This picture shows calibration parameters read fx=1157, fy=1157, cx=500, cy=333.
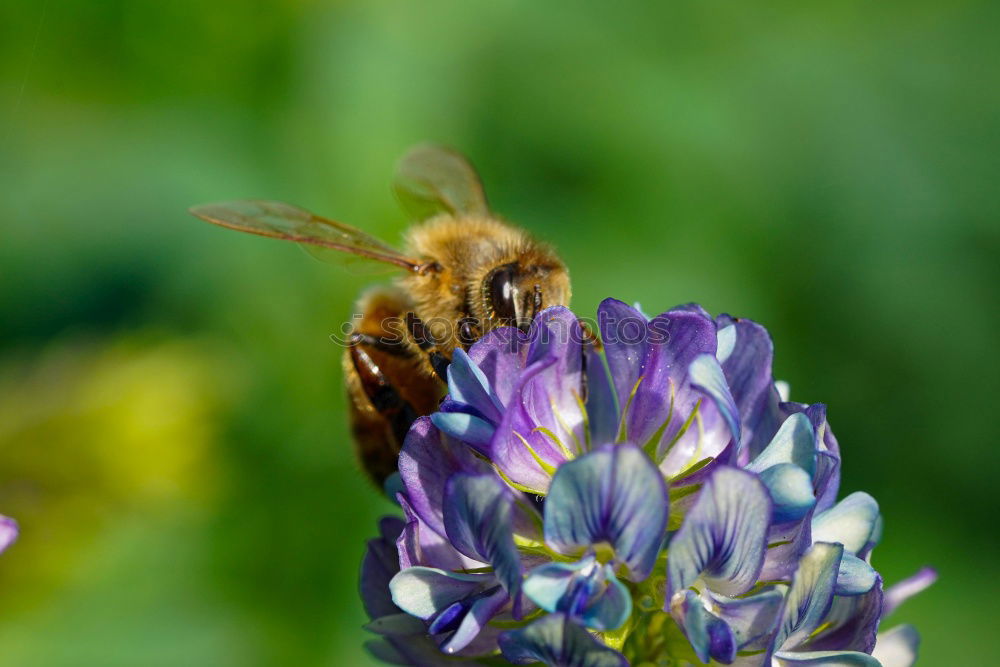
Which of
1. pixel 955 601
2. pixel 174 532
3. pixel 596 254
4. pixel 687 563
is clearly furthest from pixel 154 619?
pixel 955 601

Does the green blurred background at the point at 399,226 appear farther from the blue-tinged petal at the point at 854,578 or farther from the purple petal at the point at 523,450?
the blue-tinged petal at the point at 854,578

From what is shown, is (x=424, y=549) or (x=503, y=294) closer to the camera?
(x=424, y=549)

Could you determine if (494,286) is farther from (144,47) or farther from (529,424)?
(144,47)

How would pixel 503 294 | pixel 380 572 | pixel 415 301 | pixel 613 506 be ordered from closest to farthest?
pixel 613 506
pixel 380 572
pixel 503 294
pixel 415 301

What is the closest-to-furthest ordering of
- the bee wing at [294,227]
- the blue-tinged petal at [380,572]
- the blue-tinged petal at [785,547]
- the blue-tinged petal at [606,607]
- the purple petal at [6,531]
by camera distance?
the purple petal at [6,531] → the blue-tinged petal at [606,607] → the blue-tinged petal at [785,547] → the blue-tinged petal at [380,572] → the bee wing at [294,227]

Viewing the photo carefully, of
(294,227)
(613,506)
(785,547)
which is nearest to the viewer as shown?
(613,506)

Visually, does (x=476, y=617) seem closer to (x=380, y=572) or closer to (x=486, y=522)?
(x=486, y=522)

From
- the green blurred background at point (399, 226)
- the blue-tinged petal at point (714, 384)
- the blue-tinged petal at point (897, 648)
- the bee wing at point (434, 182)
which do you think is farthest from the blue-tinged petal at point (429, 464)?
the green blurred background at point (399, 226)

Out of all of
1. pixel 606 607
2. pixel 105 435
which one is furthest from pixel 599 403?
pixel 105 435
